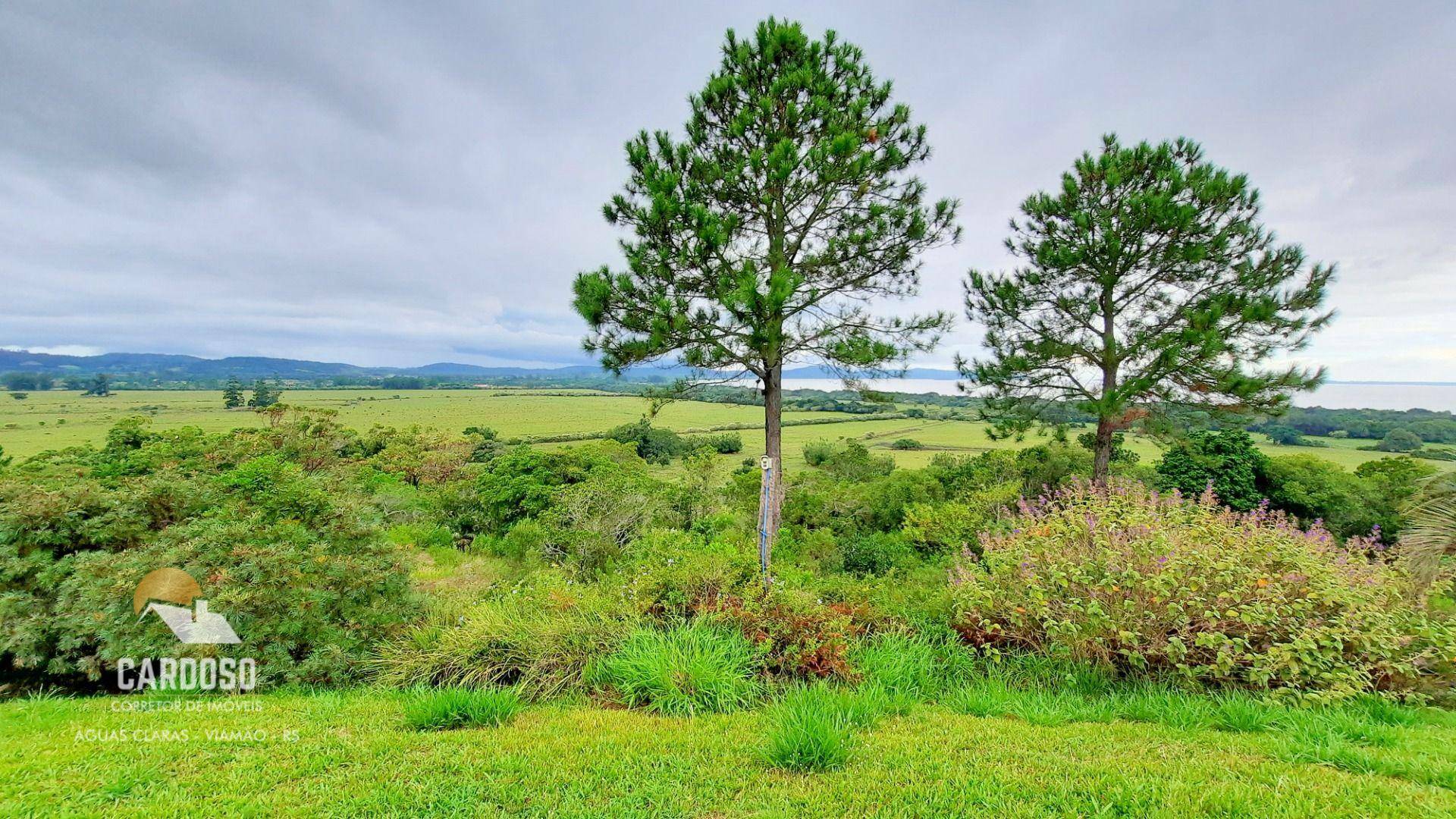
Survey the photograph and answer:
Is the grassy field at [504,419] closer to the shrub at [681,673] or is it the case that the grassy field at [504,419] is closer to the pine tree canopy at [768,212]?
the pine tree canopy at [768,212]

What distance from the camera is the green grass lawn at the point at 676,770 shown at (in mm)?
2232

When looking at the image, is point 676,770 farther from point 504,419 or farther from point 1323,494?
point 504,419

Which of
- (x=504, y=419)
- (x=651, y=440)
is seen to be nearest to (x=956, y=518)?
(x=651, y=440)

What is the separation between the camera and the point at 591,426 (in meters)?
34.1

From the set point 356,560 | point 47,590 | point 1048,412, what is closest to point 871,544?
point 1048,412

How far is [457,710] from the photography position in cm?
318

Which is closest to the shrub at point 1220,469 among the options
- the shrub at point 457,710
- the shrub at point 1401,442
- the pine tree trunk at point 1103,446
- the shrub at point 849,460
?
the pine tree trunk at point 1103,446

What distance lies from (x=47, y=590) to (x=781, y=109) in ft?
35.2

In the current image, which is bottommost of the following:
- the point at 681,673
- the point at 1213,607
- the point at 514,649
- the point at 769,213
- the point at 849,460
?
the point at 849,460

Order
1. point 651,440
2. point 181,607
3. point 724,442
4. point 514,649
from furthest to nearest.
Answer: point 651,440 → point 724,442 → point 181,607 → point 514,649

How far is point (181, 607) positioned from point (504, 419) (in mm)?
35227

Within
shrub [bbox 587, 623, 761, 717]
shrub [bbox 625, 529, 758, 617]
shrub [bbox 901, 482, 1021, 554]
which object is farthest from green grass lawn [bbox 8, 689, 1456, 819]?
shrub [bbox 901, 482, 1021, 554]

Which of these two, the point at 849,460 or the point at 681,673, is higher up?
the point at 681,673

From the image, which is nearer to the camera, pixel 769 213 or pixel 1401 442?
pixel 769 213
